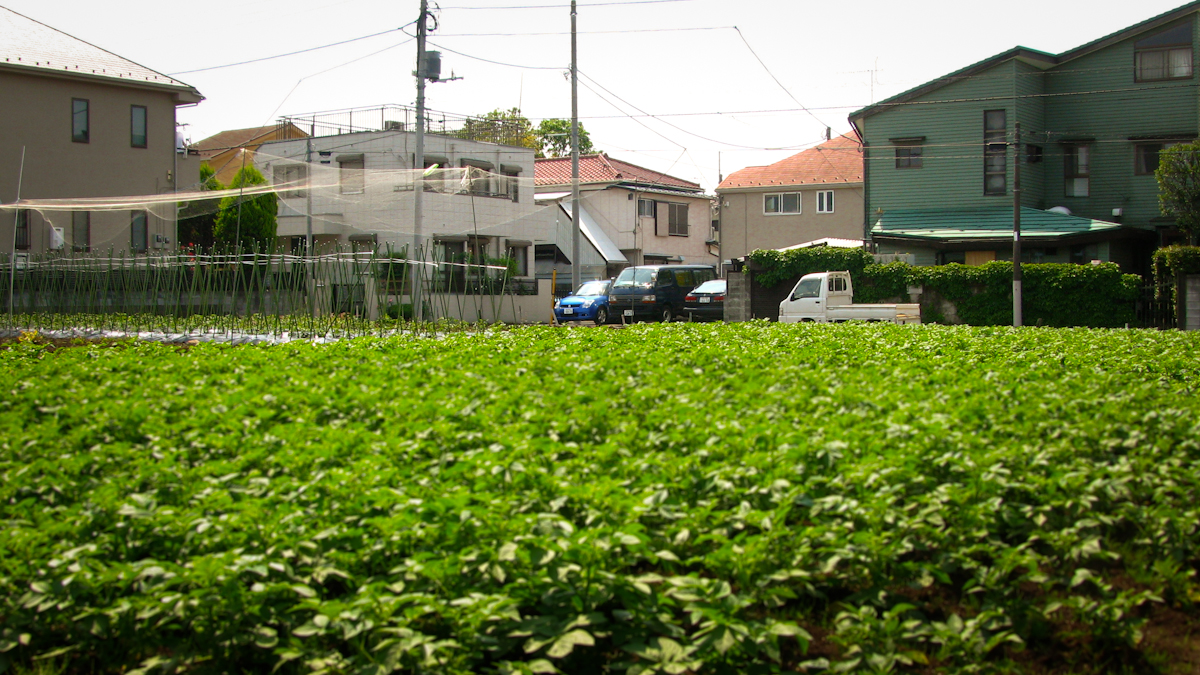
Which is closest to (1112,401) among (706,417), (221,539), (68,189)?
(706,417)

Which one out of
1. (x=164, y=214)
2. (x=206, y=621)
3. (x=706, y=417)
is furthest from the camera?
(x=164, y=214)

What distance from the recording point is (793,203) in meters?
42.2

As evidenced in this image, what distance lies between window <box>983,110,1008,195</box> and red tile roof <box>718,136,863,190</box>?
10.7 metres

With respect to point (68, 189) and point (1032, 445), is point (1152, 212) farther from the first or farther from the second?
point (68, 189)

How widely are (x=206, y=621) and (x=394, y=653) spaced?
772 mm

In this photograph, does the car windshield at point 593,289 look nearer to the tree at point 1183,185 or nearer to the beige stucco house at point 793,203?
the beige stucco house at point 793,203

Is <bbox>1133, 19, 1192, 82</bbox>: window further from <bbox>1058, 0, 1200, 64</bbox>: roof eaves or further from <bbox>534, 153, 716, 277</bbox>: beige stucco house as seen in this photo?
<bbox>534, 153, 716, 277</bbox>: beige stucco house

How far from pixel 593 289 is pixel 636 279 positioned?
5.28 ft

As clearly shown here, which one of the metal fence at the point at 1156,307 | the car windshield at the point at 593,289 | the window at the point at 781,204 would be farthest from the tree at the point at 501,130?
the metal fence at the point at 1156,307

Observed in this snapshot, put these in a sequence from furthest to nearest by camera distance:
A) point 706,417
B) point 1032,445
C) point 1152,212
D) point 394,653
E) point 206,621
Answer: point 1152,212 → point 706,417 → point 1032,445 → point 206,621 → point 394,653

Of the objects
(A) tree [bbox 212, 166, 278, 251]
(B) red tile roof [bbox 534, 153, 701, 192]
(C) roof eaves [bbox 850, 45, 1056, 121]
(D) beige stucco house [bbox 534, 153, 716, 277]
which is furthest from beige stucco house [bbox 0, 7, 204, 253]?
(C) roof eaves [bbox 850, 45, 1056, 121]

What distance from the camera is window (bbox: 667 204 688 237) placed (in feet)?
159

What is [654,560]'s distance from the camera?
3.45m

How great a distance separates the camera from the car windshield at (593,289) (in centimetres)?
3083
